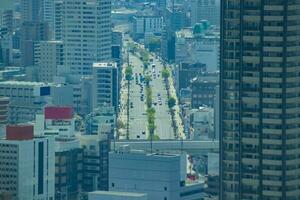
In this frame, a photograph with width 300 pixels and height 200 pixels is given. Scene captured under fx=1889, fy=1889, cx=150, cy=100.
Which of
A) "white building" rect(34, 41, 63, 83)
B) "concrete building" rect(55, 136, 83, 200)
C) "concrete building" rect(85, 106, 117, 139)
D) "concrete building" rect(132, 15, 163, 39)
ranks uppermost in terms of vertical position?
"concrete building" rect(132, 15, 163, 39)

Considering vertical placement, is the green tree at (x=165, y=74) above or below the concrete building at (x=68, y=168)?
above

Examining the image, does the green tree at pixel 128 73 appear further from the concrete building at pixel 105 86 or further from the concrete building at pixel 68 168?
the concrete building at pixel 68 168

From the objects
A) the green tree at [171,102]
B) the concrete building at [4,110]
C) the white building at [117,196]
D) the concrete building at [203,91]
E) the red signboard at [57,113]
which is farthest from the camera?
the green tree at [171,102]

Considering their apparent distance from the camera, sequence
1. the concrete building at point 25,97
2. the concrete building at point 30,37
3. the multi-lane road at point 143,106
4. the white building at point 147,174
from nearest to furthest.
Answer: the white building at point 147,174 → the concrete building at point 25,97 → the multi-lane road at point 143,106 → the concrete building at point 30,37

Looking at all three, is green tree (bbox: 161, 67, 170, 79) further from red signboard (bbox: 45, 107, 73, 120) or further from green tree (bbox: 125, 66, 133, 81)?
red signboard (bbox: 45, 107, 73, 120)

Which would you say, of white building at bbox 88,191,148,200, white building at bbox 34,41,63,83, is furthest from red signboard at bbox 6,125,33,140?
white building at bbox 34,41,63,83

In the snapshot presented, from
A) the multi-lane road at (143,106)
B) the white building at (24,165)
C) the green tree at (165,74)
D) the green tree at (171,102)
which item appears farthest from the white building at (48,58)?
the white building at (24,165)

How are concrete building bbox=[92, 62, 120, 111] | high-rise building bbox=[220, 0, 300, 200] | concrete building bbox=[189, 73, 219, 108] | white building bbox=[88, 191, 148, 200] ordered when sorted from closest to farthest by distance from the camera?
high-rise building bbox=[220, 0, 300, 200] → white building bbox=[88, 191, 148, 200] → concrete building bbox=[92, 62, 120, 111] → concrete building bbox=[189, 73, 219, 108]
